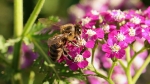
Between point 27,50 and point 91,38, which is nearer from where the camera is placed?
point 91,38

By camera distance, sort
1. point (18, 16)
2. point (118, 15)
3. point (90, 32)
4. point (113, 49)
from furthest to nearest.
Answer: point (18, 16), point (118, 15), point (90, 32), point (113, 49)

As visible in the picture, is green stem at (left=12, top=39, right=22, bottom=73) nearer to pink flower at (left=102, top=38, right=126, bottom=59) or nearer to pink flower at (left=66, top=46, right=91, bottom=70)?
pink flower at (left=66, top=46, right=91, bottom=70)

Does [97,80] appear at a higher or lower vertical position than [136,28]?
lower

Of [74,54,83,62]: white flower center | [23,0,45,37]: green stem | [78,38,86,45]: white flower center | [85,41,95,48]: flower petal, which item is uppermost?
[23,0,45,37]: green stem

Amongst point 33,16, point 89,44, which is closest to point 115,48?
point 89,44

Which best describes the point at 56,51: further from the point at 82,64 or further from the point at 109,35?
the point at 109,35

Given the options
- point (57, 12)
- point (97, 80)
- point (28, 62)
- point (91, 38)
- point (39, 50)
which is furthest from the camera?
point (57, 12)

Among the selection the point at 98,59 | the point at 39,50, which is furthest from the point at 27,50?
the point at 39,50

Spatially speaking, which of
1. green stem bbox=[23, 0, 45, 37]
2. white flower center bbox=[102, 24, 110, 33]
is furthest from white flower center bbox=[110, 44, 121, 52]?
green stem bbox=[23, 0, 45, 37]

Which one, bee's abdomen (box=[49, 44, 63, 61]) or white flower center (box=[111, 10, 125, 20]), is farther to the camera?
white flower center (box=[111, 10, 125, 20])

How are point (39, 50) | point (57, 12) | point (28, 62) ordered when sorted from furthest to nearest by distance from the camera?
point (57, 12) < point (28, 62) < point (39, 50)

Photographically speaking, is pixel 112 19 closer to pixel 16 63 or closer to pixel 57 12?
pixel 16 63
